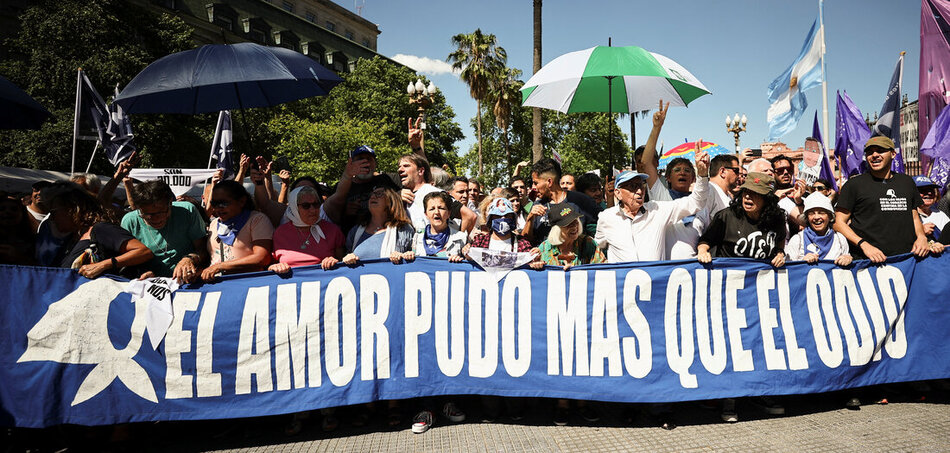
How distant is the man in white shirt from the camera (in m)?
3.94

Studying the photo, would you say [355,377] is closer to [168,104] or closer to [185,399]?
[185,399]

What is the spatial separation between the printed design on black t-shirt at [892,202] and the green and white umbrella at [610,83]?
5.83 feet

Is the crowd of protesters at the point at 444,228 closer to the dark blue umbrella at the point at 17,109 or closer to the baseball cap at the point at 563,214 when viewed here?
the baseball cap at the point at 563,214

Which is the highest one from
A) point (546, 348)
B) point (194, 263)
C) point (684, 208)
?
point (684, 208)

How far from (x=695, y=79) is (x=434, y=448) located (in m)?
4.16

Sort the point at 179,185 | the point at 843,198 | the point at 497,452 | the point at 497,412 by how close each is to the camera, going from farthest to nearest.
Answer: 1. the point at 179,185
2. the point at 843,198
3. the point at 497,412
4. the point at 497,452

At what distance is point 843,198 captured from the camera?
171 inches

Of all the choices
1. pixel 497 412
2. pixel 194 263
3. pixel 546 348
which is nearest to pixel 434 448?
pixel 497 412

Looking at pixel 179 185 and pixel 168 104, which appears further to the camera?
pixel 179 185

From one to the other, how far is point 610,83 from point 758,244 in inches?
87.5

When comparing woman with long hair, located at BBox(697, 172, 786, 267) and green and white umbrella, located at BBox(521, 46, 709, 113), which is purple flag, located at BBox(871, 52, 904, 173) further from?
woman with long hair, located at BBox(697, 172, 786, 267)

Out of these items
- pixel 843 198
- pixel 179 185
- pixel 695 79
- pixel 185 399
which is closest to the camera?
pixel 185 399

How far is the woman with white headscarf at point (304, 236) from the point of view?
12.8 feet

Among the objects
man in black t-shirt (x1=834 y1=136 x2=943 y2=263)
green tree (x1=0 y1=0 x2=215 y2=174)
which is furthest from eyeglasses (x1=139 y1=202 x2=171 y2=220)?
green tree (x1=0 y1=0 x2=215 y2=174)
